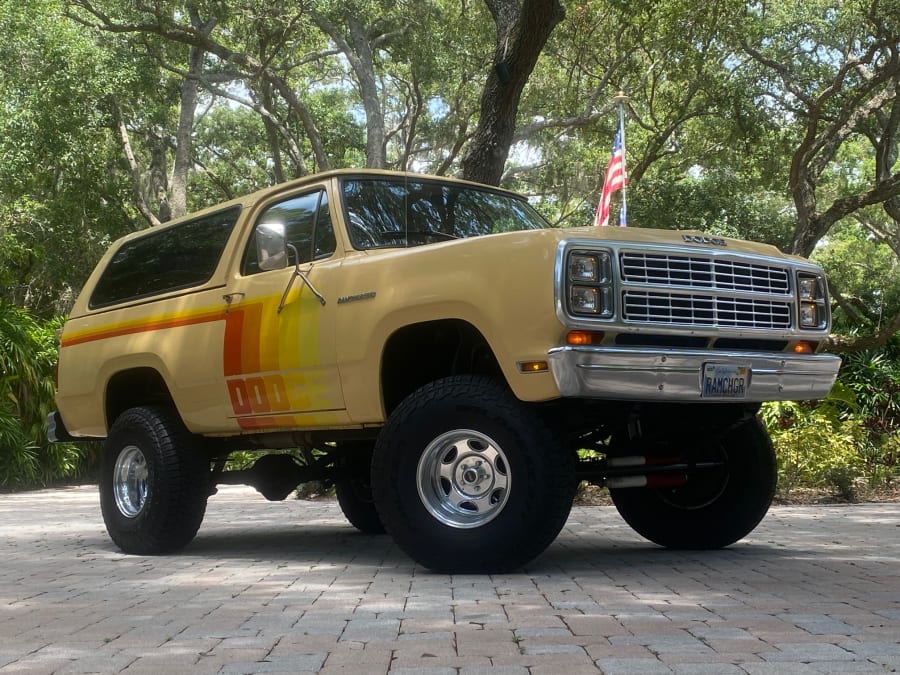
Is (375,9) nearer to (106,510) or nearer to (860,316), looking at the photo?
(860,316)

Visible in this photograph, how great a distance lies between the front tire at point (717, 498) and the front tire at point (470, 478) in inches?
65.2

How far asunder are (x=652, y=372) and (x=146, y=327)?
160 inches

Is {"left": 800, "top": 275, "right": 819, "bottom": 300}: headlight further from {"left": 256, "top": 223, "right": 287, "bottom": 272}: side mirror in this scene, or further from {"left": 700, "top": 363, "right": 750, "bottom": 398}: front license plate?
{"left": 256, "top": 223, "right": 287, "bottom": 272}: side mirror

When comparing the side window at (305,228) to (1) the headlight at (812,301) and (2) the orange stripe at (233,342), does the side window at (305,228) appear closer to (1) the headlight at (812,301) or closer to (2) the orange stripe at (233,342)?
(2) the orange stripe at (233,342)

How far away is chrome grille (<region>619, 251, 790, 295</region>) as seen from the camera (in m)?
5.82

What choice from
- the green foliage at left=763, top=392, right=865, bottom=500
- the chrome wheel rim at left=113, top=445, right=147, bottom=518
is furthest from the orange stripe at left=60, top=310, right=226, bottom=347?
the green foliage at left=763, top=392, right=865, bottom=500

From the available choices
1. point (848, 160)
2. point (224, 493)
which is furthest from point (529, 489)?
point (848, 160)

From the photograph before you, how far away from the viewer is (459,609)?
5.01 metres

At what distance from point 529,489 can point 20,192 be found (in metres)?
22.1

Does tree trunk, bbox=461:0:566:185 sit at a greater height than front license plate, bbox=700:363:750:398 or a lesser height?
greater

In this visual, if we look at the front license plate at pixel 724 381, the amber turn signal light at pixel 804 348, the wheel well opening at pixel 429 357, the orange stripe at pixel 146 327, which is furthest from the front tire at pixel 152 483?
the amber turn signal light at pixel 804 348

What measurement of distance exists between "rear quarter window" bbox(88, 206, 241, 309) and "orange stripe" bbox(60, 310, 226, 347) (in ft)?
0.91

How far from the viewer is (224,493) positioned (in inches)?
621

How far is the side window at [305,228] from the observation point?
23.1 feet
